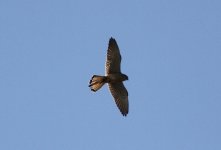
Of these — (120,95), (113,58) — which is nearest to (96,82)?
(113,58)

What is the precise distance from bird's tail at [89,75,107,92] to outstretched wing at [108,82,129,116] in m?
0.95

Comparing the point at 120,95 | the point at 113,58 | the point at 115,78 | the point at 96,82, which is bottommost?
the point at 120,95

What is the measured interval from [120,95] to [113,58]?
158cm

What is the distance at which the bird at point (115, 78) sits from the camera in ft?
57.9

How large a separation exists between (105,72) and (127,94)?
1541 mm

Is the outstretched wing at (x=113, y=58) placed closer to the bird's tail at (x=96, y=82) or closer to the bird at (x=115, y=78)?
the bird at (x=115, y=78)

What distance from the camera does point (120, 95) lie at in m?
18.2

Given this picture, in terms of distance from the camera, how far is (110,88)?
1798cm

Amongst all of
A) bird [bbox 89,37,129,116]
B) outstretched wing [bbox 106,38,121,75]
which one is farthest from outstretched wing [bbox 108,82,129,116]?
outstretched wing [bbox 106,38,121,75]

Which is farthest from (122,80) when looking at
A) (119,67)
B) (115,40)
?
(115,40)

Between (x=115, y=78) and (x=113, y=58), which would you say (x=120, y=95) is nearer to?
(x=115, y=78)

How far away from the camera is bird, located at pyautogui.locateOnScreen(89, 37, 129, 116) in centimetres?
1766

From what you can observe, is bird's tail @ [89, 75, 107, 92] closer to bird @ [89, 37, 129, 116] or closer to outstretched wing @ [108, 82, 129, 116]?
bird @ [89, 37, 129, 116]

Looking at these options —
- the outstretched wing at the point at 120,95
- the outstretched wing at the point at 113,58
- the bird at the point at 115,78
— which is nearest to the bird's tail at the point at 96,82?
the bird at the point at 115,78
